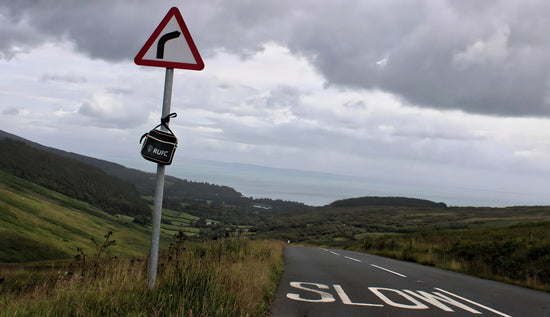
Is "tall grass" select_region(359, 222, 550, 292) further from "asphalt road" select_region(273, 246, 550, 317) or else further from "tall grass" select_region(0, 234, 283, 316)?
"tall grass" select_region(0, 234, 283, 316)

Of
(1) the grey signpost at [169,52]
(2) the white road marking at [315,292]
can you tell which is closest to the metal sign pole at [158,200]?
(1) the grey signpost at [169,52]

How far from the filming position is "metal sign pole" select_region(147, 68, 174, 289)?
3.97 metres

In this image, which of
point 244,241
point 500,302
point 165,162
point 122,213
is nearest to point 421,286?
point 500,302

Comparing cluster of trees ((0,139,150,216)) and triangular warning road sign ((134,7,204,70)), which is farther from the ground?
triangular warning road sign ((134,7,204,70))

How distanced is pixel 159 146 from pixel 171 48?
1232 mm

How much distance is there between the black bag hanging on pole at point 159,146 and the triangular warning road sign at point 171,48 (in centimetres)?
86

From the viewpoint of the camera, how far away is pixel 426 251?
18938 millimetres

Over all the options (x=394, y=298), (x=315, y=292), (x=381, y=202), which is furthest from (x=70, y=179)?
(x=394, y=298)

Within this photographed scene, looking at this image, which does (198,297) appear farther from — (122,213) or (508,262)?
(122,213)

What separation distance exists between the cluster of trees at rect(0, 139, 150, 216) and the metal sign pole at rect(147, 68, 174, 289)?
347ft

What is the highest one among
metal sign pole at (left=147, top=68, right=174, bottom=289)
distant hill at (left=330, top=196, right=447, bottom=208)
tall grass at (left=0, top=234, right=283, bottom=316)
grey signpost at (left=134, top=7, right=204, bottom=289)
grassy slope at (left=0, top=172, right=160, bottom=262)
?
grey signpost at (left=134, top=7, right=204, bottom=289)

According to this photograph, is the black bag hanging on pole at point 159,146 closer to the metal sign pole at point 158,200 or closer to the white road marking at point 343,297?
the metal sign pole at point 158,200

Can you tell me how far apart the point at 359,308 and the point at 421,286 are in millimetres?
3319

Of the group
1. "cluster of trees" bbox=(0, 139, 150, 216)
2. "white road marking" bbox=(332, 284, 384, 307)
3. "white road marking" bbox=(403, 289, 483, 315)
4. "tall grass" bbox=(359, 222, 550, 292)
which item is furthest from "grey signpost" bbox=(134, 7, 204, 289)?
"cluster of trees" bbox=(0, 139, 150, 216)
